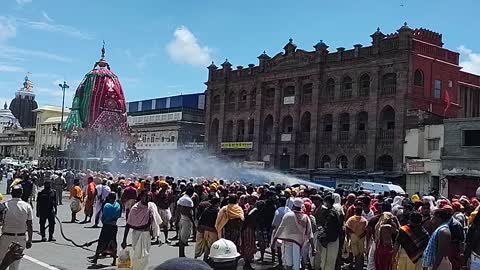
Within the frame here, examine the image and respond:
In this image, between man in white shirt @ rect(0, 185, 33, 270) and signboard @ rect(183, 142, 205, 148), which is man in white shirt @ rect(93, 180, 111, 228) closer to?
man in white shirt @ rect(0, 185, 33, 270)

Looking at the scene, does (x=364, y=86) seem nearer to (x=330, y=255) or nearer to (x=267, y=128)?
(x=267, y=128)

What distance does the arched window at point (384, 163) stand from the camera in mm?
39562

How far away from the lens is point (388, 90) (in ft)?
131

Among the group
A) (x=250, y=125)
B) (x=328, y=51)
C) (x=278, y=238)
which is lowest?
(x=278, y=238)

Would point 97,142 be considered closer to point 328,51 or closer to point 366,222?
point 328,51

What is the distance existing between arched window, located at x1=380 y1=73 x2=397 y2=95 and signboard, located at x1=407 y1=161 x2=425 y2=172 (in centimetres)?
591

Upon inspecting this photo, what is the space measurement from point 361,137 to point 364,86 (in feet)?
12.9

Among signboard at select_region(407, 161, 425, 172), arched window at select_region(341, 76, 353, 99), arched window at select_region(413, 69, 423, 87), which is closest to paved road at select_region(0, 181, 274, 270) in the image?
signboard at select_region(407, 161, 425, 172)

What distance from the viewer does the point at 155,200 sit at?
53.7 feet

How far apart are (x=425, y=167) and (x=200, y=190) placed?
22132 millimetres

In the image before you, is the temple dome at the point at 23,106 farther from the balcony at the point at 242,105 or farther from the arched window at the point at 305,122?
the arched window at the point at 305,122

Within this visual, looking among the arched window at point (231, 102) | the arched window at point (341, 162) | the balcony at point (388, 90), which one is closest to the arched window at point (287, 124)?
the arched window at point (341, 162)

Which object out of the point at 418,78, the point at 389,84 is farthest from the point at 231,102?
the point at 418,78

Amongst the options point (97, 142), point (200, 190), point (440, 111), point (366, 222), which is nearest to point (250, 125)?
point (97, 142)
